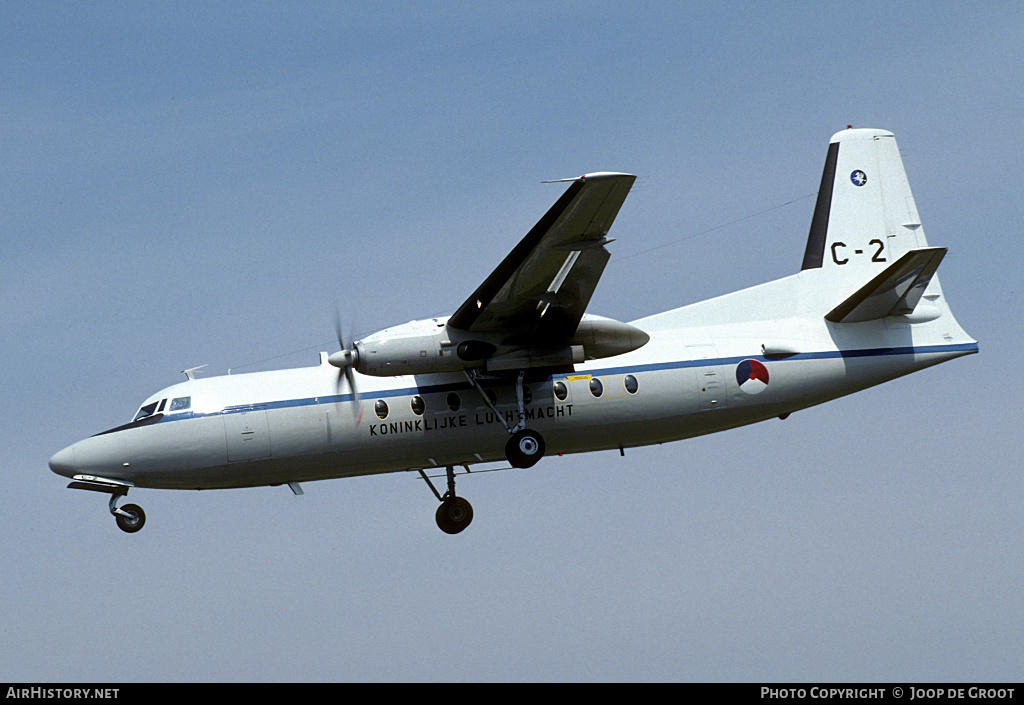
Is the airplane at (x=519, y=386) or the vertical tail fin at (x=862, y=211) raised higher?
the vertical tail fin at (x=862, y=211)

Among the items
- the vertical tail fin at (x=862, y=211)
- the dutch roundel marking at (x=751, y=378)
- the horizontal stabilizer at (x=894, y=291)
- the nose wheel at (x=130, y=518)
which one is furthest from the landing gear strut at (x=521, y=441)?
the vertical tail fin at (x=862, y=211)

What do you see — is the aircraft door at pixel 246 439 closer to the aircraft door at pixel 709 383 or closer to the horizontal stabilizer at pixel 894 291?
the aircraft door at pixel 709 383

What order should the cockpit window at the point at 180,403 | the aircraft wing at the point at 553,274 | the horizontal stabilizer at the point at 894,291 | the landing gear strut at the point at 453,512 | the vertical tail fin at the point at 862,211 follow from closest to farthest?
the aircraft wing at the point at 553,274 < the horizontal stabilizer at the point at 894,291 < the cockpit window at the point at 180,403 < the landing gear strut at the point at 453,512 < the vertical tail fin at the point at 862,211

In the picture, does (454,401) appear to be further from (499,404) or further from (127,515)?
(127,515)

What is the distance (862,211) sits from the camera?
2586 centimetres

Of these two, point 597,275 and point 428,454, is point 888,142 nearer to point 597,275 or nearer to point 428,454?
point 597,275

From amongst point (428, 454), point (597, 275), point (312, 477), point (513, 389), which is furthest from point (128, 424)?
point (597, 275)

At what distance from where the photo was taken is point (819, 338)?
23547mm

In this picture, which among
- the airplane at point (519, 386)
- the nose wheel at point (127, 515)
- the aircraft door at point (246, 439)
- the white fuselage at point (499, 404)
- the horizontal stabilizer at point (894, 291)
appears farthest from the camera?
the nose wheel at point (127, 515)

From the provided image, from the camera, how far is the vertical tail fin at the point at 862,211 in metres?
25.6

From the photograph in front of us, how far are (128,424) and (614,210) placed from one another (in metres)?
9.73

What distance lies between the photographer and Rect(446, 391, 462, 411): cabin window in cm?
2247

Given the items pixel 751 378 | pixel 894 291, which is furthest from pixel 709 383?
pixel 894 291

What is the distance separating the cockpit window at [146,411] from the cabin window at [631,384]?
8442 mm
